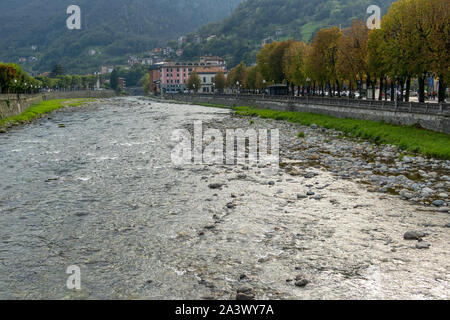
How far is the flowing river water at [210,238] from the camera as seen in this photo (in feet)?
41.6

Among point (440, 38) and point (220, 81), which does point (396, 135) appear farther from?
Answer: point (220, 81)

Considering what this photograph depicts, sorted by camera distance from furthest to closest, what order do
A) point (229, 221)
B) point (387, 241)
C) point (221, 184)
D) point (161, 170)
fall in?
1. point (161, 170)
2. point (221, 184)
3. point (229, 221)
4. point (387, 241)

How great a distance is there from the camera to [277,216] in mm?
18828

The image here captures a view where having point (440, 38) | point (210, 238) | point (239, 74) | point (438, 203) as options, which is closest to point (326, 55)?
point (440, 38)

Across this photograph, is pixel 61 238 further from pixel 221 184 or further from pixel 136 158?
pixel 136 158

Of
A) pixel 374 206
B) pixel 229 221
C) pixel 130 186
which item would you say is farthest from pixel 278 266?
pixel 130 186

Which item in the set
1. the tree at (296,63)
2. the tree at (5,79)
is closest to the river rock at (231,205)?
the tree at (296,63)

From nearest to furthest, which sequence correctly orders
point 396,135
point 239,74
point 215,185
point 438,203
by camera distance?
point 438,203
point 215,185
point 396,135
point 239,74

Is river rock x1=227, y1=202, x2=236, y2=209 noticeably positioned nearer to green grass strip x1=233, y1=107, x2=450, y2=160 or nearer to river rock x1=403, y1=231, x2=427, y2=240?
river rock x1=403, y1=231, x2=427, y2=240

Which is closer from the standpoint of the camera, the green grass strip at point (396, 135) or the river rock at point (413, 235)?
the river rock at point (413, 235)

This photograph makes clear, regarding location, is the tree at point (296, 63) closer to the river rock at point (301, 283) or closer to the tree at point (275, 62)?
the tree at point (275, 62)

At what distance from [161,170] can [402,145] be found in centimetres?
1976

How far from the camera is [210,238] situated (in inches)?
648

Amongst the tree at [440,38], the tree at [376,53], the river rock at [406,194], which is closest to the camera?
the river rock at [406,194]
